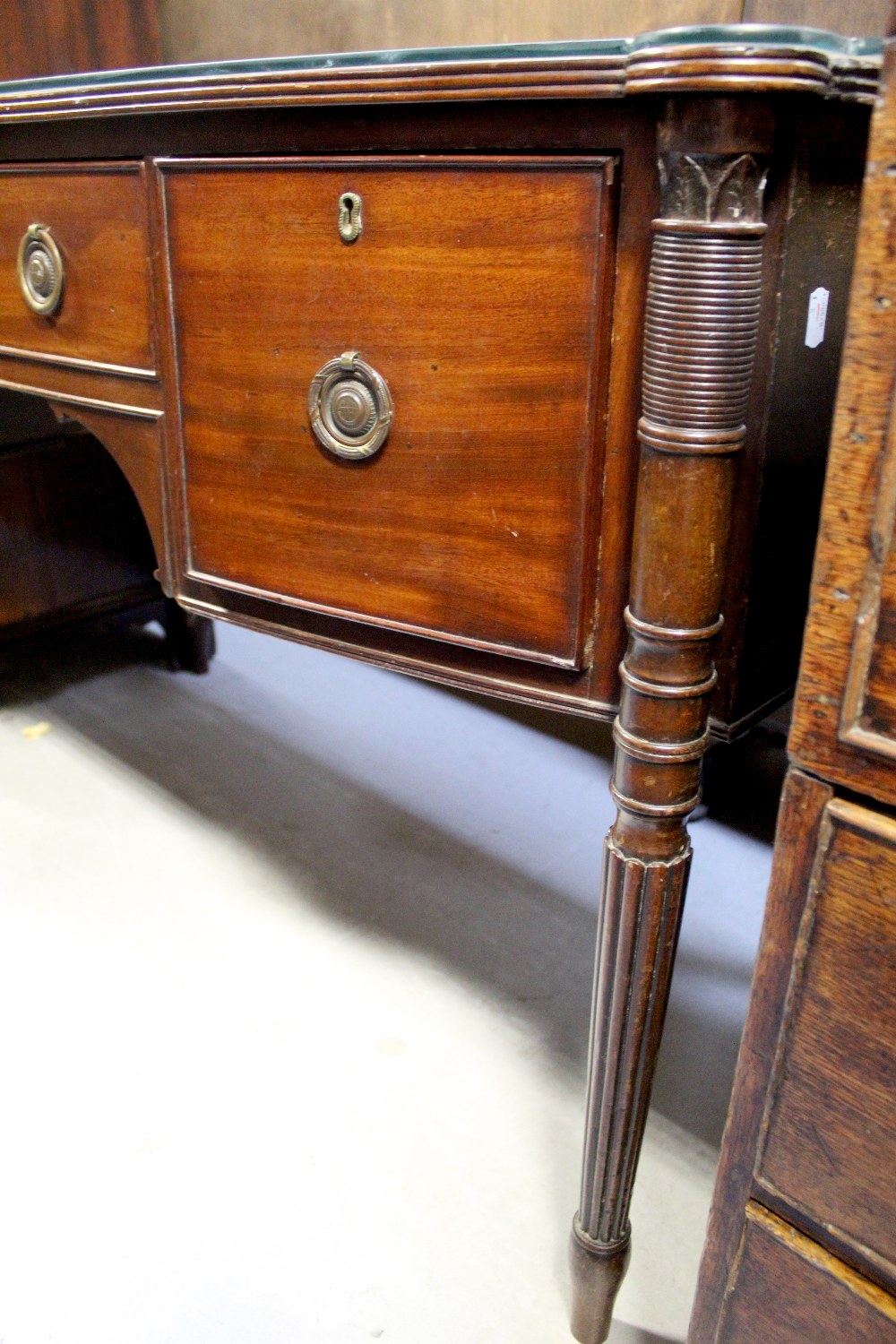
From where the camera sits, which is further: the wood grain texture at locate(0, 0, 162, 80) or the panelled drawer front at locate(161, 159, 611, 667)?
the wood grain texture at locate(0, 0, 162, 80)

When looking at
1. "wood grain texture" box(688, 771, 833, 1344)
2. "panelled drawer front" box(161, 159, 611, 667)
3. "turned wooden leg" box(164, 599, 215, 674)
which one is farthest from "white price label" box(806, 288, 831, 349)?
"turned wooden leg" box(164, 599, 215, 674)

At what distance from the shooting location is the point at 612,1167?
2.48ft

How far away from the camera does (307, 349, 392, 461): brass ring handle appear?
67 centimetres

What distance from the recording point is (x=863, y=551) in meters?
0.46

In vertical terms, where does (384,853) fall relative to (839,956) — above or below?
below

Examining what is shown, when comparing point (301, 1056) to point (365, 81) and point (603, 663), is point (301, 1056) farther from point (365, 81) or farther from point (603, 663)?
point (365, 81)

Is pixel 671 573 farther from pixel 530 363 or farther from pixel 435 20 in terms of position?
pixel 435 20

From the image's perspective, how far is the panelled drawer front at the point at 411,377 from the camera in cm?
A: 59

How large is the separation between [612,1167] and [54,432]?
1329 mm

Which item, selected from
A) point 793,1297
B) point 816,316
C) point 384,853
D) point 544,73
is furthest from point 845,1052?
point 384,853

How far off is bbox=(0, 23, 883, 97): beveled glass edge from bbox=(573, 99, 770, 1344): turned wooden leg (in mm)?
29

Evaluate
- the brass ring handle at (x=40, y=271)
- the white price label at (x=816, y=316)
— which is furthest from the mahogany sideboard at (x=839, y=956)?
the brass ring handle at (x=40, y=271)

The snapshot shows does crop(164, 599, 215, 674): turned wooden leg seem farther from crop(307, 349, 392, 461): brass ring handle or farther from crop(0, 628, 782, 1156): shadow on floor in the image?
crop(307, 349, 392, 461): brass ring handle

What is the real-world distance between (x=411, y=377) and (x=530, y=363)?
0.08 meters
